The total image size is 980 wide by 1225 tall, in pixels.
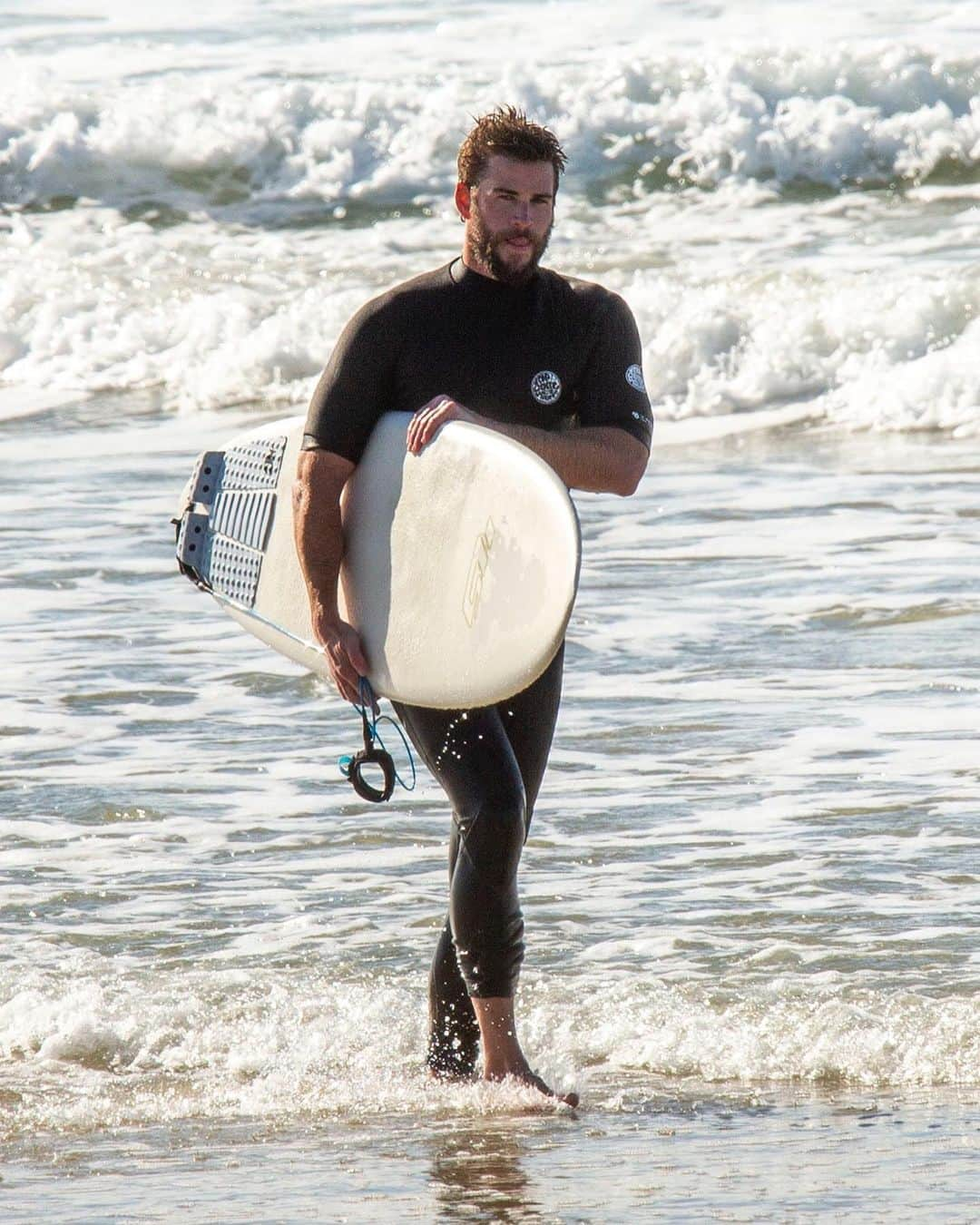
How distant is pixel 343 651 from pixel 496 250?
0.78m

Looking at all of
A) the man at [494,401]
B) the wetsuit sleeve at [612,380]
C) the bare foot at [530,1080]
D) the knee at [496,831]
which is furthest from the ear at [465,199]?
the bare foot at [530,1080]

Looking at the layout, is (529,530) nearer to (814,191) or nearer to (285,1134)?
(285,1134)

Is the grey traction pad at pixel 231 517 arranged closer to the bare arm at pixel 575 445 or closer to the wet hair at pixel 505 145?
the bare arm at pixel 575 445

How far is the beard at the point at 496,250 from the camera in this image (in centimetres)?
362

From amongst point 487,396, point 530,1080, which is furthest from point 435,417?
point 530,1080

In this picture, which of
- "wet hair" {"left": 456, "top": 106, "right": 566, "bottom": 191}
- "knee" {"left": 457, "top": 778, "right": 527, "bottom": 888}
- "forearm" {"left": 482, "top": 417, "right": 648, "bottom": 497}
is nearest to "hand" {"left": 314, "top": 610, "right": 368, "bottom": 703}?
"knee" {"left": 457, "top": 778, "right": 527, "bottom": 888}

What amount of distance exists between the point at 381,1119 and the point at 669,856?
1.61 metres

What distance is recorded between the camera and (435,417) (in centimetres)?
363

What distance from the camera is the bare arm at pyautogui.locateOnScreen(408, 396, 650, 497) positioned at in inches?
143

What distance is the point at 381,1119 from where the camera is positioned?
370 cm

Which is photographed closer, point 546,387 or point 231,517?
point 546,387

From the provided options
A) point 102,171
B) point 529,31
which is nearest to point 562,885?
point 102,171

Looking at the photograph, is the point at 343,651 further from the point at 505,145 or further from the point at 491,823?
the point at 505,145

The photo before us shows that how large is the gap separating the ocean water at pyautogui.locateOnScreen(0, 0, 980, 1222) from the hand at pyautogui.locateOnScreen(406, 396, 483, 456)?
1.18 meters
